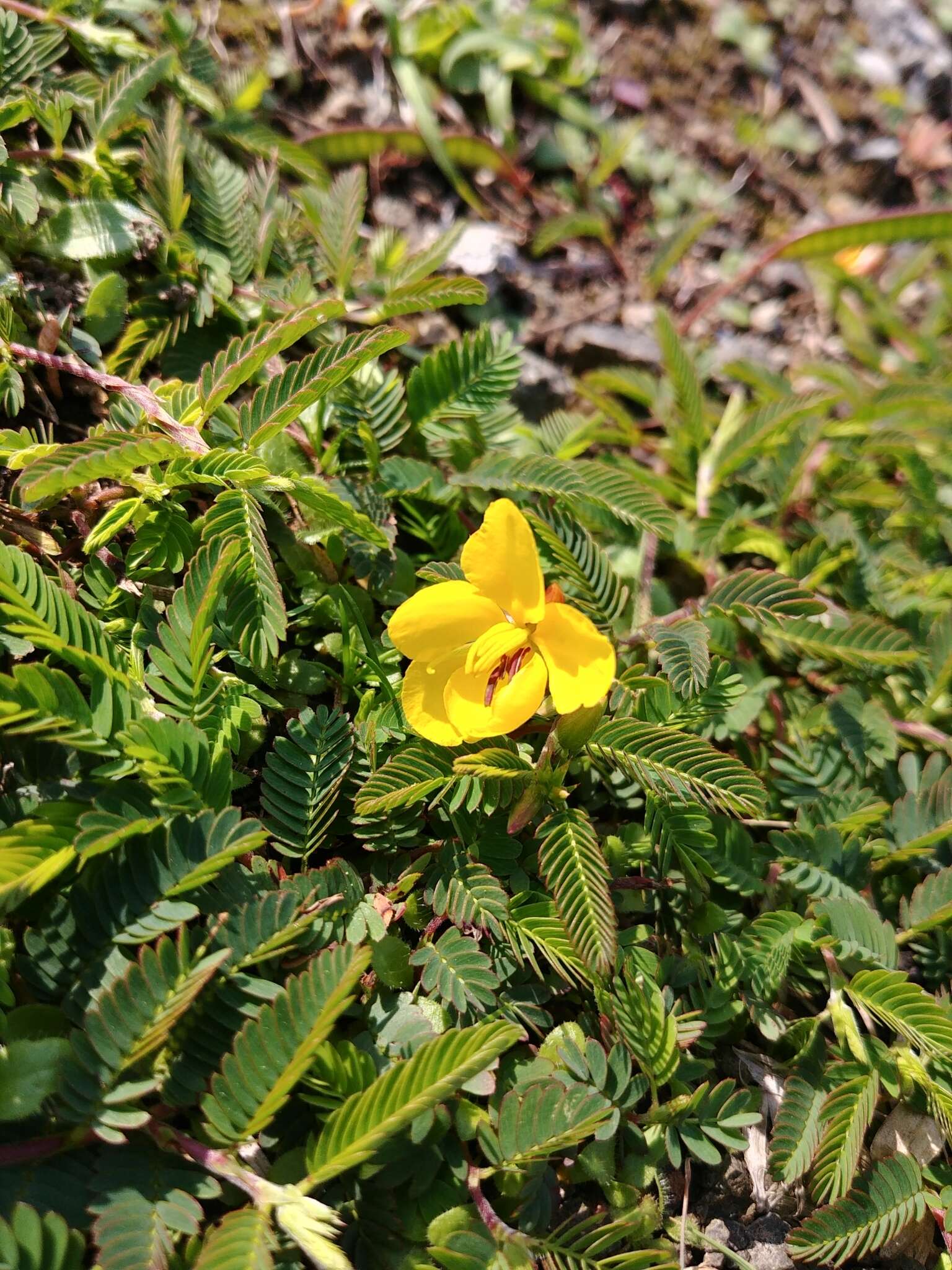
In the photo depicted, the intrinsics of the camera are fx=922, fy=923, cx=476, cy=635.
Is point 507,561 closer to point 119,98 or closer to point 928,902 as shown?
point 928,902

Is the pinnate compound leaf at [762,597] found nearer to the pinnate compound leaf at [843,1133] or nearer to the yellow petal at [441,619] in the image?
the yellow petal at [441,619]

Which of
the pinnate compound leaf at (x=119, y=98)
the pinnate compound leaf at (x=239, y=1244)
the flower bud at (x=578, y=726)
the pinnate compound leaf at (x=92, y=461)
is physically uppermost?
the pinnate compound leaf at (x=119, y=98)

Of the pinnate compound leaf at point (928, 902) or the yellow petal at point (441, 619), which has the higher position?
the yellow petal at point (441, 619)

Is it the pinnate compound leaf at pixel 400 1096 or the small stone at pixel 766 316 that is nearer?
the pinnate compound leaf at pixel 400 1096

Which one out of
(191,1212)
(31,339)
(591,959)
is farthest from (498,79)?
(191,1212)

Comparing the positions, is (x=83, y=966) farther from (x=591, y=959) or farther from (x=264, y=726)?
(x=591, y=959)

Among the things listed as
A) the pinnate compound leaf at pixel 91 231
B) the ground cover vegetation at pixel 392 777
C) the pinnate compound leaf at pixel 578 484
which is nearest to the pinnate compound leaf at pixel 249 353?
the ground cover vegetation at pixel 392 777

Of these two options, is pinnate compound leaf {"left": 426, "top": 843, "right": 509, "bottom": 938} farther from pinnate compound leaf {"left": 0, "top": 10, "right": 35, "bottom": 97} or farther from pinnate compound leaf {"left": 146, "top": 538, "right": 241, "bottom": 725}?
pinnate compound leaf {"left": 0, "top": 10, "right": 35, "bottom": 97}

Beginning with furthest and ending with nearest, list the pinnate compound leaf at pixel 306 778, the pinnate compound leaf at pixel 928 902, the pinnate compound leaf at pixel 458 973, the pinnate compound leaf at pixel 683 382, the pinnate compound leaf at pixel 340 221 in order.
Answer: the pinnate compound leaf at pixel 683 382, the pinnate compound leaf at pixel 340 221, the pinnate compound leaf at pixel 928 902, the pinnate compound leaf at pixel 306 778, the pinnate compound leaf at pixel 458 973
